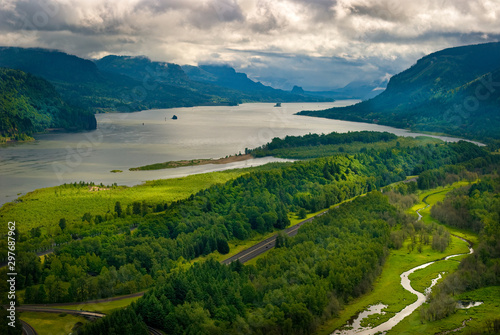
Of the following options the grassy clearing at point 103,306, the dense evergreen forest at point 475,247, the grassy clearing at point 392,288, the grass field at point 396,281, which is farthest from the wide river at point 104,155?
the grass field at point 396,281

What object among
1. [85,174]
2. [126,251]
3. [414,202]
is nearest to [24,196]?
[85,174]

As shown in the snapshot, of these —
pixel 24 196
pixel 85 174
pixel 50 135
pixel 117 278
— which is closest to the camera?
pixel 117 278

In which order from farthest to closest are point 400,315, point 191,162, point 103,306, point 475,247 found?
1. point 191,162
2. point 475,247
3. point 400,315
4. point 103,306

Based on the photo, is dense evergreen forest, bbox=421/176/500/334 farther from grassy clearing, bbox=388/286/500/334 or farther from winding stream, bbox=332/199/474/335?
winding stream, bbox=332/199/474/335

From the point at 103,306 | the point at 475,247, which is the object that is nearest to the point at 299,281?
the point at 103,306

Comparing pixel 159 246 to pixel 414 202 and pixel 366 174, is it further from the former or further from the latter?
pixel 366 174

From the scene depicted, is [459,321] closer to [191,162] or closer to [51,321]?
[51,321]
